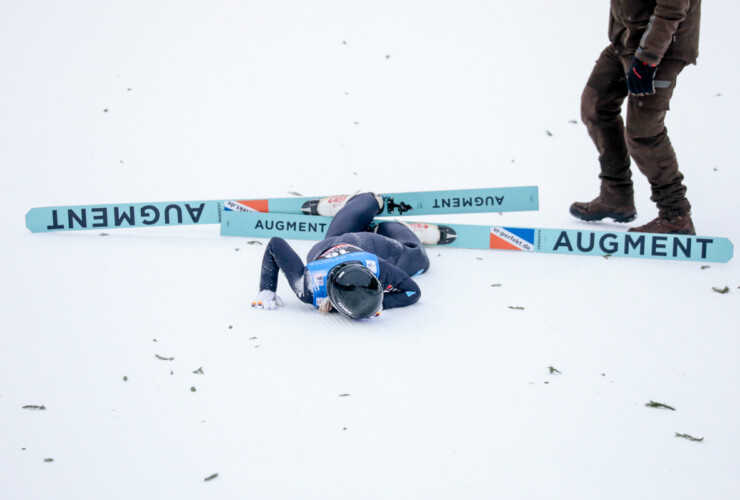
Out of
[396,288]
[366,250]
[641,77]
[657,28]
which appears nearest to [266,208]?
[366,250]

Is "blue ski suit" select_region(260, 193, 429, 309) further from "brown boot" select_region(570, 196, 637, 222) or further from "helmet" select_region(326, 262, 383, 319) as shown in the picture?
"brown boot" select_region(570, 196, 637, 222)

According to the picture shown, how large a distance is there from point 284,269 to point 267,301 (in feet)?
0.59

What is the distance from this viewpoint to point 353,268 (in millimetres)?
3281

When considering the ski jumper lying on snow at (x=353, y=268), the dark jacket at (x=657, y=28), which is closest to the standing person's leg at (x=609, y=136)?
the dark jacket at (x=657, y=28)

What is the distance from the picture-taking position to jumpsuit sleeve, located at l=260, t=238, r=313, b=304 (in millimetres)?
3561

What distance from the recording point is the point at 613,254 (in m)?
4.55

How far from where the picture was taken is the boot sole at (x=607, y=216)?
17.3 ft

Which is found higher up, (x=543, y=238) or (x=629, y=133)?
(x=629, y=133)

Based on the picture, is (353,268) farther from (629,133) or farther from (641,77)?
(629,133)

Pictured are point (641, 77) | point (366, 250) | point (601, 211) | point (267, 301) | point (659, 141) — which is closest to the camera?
point (267, 301)

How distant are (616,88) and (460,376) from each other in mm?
2891

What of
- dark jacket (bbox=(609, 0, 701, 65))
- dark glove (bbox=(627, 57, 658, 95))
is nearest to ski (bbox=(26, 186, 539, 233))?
dark glove (bbox=(627, 57, 658, 95))

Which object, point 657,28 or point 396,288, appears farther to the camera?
point 657,28

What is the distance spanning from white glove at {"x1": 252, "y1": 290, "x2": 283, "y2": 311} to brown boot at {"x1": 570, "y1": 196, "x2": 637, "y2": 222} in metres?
A: 2.71
